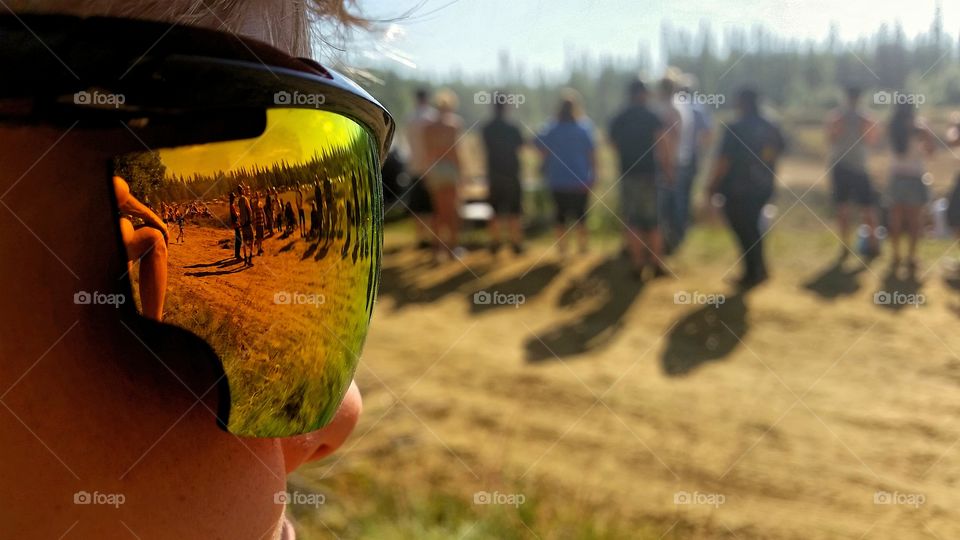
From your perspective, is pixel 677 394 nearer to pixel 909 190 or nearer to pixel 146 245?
pixel 909 190

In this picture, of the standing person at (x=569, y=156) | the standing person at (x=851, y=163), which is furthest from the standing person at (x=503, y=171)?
the standing person at (x=851, y=163)

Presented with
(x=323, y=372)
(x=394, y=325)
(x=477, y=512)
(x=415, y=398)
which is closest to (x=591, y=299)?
(x=394, y=325)

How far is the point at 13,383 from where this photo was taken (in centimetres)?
92

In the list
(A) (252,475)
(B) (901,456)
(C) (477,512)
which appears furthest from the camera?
(B) (901,456)

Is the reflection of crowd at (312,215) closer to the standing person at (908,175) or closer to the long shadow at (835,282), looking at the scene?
the standing person at (908,175)

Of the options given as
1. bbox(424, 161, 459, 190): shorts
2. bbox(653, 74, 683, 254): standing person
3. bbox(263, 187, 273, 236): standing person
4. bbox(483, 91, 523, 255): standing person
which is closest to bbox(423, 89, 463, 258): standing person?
bbox(424, 161, 459, 190): shorts

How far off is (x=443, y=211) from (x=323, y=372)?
31.1 feet

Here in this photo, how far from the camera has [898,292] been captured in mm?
8883

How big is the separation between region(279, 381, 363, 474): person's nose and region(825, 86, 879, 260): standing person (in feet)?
27.3

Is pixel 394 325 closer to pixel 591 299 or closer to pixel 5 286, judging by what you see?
pixel 591 299

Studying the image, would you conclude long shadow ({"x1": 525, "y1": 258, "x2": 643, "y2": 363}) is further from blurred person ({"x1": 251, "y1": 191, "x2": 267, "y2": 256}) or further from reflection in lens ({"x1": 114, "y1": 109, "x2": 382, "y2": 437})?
blurred person ({"x1": 251, "y1": 191, "x2": 267, "y2": 256})

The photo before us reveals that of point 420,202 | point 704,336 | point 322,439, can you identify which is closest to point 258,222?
point 322,439

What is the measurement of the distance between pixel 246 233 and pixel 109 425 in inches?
9.4

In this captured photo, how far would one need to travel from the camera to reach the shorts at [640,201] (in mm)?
9031
